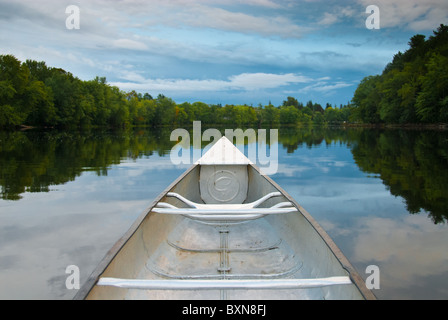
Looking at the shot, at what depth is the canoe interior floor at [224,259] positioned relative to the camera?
3320 millimetres

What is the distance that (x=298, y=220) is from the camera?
430cm

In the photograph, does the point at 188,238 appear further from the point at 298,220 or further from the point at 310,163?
the point at 310,163

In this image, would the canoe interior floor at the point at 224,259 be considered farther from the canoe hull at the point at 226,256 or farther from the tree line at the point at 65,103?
the tree line at the point at 65,103

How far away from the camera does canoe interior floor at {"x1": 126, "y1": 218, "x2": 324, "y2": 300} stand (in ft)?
10.9

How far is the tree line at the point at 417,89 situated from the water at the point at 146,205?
1632 inches

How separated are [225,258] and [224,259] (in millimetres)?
31

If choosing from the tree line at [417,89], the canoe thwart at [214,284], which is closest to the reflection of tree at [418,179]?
the canoe thwart at [214,284]

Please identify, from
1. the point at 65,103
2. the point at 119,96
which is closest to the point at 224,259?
the point at 65,103

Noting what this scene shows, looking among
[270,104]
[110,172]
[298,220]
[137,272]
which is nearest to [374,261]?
[298,220]

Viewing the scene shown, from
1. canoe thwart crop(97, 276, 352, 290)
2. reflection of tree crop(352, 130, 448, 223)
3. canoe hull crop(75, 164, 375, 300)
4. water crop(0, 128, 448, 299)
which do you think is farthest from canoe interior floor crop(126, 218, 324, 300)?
reflection of tree crop(352, 130, 448, 223)

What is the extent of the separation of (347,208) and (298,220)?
4035 mm

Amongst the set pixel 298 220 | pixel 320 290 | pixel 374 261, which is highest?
pixel 298 220

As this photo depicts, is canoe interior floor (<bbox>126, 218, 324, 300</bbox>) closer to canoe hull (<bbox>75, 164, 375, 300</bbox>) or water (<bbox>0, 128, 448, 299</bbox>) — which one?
canoe hull (<bbox>75, 164, 375, 300</bbox>)

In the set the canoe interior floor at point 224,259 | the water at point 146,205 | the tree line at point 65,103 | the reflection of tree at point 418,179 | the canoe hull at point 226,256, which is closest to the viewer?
the canoe hull at point 226,256
